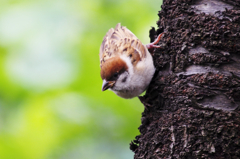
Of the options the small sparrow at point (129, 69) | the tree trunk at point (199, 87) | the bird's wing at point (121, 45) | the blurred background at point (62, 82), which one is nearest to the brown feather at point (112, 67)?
the small sparrow at point (129, 69)

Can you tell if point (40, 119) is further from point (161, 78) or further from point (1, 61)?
point (161, 78)

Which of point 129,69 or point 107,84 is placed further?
point 129,69

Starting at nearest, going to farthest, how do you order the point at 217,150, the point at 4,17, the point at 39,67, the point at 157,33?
the point at 217,150 < the point at 157,33 < the point at 39,67 < the point at 4,17

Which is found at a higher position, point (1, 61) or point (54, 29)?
point (54, 29)

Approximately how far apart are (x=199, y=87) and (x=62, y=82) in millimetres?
1793

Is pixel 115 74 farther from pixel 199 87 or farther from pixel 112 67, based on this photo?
pixel 199 87

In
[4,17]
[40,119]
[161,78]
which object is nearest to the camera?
[161,78]

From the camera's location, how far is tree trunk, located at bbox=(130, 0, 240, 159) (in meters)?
2.08

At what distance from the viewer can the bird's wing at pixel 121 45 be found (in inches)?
124

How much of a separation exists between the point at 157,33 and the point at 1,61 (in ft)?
7.00

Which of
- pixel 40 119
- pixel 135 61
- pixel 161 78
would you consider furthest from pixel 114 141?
pixel 161 78

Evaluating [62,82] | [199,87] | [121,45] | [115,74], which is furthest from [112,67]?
[199,87]

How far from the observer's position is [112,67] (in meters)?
2.98

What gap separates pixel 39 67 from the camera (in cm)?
358
